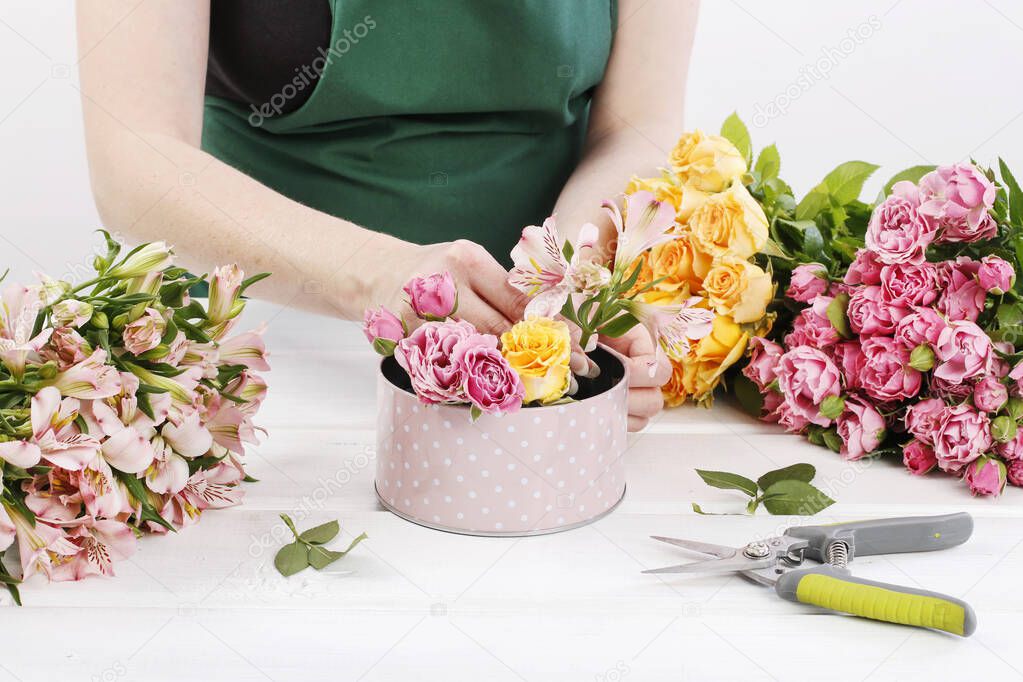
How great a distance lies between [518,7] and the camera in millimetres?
1075

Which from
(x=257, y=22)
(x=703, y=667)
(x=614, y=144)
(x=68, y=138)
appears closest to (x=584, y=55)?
(x=614, y=144)

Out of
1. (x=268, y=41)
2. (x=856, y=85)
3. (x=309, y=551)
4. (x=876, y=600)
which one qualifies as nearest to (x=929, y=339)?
(x=876, y=600)

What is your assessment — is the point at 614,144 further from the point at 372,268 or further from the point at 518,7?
the point at 372,268

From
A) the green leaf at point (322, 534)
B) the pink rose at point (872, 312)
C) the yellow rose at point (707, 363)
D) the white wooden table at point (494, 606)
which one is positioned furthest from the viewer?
the yellow rose at point (707, 363)

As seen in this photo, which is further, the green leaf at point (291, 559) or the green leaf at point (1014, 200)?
the green leaf at point (1014, 200)

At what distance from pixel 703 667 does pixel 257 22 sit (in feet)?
2.66

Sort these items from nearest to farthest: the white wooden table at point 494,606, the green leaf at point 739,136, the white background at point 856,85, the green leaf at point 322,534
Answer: the white wooden table at point 494,606
the green leaf at point 322,534
the green leaf at point 739,136
the white background at point 856,85

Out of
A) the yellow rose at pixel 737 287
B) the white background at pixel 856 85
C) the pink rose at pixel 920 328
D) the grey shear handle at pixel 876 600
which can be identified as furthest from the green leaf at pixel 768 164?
the white background at pixel 856 85

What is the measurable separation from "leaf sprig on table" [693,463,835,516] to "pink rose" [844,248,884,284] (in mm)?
153

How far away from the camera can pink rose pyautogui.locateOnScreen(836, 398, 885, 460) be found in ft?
2.60

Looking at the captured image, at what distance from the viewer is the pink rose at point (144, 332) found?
0.61m

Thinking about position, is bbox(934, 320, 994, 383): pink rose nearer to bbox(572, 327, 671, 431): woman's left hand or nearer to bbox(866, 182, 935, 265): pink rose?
bbox(866, 182, 935, 265): pink rose

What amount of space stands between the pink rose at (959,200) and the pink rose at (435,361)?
1.17 ft

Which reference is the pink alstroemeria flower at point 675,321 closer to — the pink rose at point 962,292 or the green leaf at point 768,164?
the pink rose at point 962,292
